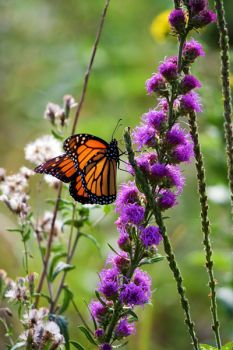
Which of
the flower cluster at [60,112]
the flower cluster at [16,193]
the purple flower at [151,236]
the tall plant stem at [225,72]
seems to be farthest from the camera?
the flower cluster at [60,112]

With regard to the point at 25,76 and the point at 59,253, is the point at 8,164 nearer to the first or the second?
the point at 25,76

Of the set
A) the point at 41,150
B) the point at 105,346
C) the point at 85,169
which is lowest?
the point at 105,346

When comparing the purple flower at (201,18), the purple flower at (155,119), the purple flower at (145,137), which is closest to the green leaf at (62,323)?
the purple flower at (145,137)

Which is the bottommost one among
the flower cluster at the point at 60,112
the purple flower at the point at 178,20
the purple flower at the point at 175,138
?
the purple flower at the point at 175,138

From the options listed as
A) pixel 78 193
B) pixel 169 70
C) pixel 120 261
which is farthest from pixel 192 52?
pixel 78 193

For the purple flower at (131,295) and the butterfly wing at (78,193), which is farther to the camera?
the butterfly wing at (78,193)

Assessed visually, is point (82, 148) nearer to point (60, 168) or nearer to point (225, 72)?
point (60, 168)

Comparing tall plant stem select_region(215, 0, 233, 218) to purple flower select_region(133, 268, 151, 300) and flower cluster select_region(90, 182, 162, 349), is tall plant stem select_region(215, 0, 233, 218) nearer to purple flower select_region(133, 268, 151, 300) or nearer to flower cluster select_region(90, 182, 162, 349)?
flower cluster select_region(90, 182, 162, 349)

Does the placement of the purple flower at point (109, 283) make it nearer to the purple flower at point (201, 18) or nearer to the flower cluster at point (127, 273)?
the flower cluster at point (127, 273)
